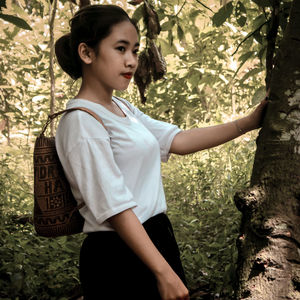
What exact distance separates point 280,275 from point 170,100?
15.3ft

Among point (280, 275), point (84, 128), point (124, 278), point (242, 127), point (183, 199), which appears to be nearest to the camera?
point (280, 275)

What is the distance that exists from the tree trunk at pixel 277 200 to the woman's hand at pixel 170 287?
178 millimetres

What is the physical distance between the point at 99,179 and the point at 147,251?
26cm

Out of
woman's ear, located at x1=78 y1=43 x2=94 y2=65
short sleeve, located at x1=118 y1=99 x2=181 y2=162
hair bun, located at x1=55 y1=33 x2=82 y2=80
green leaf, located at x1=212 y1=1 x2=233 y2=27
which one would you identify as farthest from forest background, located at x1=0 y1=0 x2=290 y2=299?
short sleeve, located at x1=118 y1=99 x2=181 y2=162

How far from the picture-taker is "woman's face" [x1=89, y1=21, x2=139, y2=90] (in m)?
1.48

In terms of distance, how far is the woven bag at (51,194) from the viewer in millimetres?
1433

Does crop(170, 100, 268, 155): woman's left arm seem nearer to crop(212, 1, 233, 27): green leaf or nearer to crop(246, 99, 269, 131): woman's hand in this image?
crop(246, 99, 269, 131): woman's hand

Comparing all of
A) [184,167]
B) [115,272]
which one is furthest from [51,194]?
[184,167]

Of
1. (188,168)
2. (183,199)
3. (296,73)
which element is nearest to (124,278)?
(296,73)

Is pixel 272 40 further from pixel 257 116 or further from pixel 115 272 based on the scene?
pixel 115 272

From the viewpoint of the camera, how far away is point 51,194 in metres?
1.43

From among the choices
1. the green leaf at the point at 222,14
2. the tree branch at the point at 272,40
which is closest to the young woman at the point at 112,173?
the tree branch at the point at 272,40

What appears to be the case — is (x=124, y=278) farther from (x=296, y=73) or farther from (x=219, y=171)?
(x=219, y=171)

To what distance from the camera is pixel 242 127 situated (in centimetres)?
172
